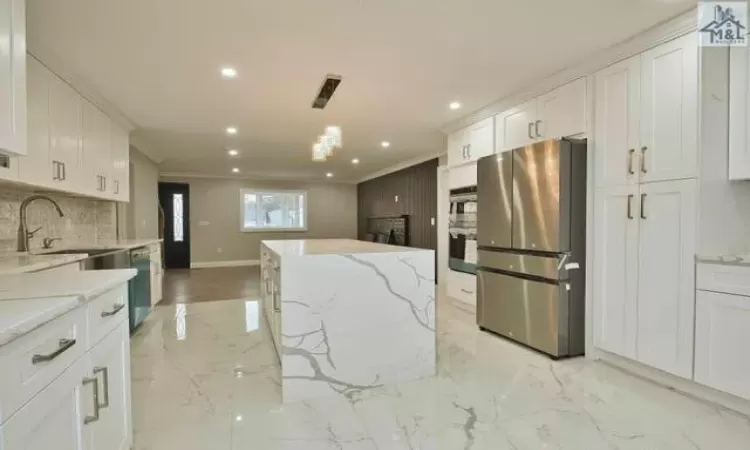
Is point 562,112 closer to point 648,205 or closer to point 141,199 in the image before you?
point 648,205

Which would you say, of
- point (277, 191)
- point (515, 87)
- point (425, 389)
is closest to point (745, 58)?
point (515, 87)

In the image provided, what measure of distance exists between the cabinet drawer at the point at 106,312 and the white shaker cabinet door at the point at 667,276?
2936mm

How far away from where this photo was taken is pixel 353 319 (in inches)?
91.5

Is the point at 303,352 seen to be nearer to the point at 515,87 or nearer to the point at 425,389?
the point at 425,389

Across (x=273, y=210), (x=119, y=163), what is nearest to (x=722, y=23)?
(x=119, y=163)

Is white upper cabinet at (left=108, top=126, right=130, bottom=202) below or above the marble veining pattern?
above

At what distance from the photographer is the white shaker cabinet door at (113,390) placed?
4.13 feet

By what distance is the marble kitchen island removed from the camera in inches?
86.9

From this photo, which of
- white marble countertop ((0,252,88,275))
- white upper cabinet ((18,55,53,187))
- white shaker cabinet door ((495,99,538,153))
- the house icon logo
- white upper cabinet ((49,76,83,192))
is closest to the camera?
white marble countertop ((0,252,88,275))

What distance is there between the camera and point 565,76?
2.98 m

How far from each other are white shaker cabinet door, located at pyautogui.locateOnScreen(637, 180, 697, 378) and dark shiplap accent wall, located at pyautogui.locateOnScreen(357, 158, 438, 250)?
3926mm

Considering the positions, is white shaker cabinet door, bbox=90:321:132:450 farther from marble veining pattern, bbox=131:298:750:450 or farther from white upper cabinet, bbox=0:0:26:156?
white upper cabinet, bbox=0:0:26:156

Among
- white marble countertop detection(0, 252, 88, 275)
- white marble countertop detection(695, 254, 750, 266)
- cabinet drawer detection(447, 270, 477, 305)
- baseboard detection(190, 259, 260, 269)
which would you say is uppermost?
white marble countertop detection(695, 254, 750, 266)

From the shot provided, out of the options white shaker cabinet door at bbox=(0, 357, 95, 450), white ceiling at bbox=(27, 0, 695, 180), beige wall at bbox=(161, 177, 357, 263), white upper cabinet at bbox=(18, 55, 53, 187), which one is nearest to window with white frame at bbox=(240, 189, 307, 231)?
beige wall at bbox=(161, 177, 357, 263)
